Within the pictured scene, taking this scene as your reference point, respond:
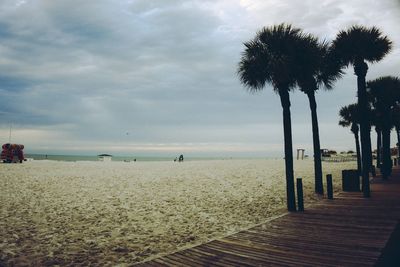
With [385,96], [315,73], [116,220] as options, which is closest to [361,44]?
[315,73]

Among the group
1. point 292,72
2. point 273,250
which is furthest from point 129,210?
point 292,72

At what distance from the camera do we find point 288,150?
1159 centimetres

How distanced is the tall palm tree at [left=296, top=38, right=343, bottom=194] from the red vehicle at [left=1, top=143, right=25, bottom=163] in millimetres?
50930

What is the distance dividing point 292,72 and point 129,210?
8.98 m

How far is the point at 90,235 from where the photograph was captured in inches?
357

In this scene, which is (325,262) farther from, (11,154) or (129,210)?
(11,154)

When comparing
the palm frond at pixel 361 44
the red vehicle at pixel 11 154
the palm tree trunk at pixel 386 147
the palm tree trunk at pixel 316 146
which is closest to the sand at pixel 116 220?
the palm tree trunk at pixel 316 146

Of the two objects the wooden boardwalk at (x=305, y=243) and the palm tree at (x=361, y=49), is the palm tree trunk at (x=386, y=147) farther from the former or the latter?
the wooden boardwalk at (x=305, y=243)

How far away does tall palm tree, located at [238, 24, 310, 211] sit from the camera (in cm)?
1151

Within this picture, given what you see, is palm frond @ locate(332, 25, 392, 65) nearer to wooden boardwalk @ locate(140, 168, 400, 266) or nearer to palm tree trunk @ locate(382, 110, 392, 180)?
wooden boardwalk @ locate(140, 168, 400, 266)

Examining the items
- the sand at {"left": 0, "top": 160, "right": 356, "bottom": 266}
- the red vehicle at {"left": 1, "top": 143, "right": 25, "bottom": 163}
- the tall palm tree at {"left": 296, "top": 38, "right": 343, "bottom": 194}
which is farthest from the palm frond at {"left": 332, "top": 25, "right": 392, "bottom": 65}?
the red vehicle at {"left": 1, "top": 143, "right": 25, "bottom": 163}

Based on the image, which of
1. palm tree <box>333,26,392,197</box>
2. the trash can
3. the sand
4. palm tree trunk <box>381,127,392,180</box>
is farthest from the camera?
palm tree trunk <box>381,127,392,180</box>

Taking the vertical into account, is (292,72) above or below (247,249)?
above

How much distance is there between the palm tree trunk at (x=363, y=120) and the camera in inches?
537
